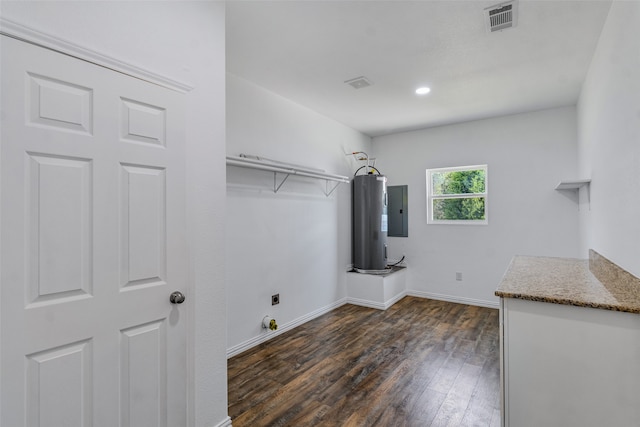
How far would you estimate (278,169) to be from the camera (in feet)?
10.6

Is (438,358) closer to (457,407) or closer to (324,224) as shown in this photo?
(457,407)

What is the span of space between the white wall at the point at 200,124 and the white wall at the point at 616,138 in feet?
7.06

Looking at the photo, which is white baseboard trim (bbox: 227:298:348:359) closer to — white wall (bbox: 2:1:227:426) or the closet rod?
white wall (bbox: 2:1:227:426)

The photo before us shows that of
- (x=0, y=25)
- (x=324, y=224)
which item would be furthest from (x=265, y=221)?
(x=0, y=25)

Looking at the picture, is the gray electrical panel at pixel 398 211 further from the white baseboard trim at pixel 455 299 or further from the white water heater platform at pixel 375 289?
the white baseboard trim at pixel 455 299

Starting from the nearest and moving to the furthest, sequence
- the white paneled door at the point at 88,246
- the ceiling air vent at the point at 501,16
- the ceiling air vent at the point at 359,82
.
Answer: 1. the white paneled door at the point at 88,246
2. the ceiling air vent at the point at 501,16
3. the ceiling air vent at the point at 359,82

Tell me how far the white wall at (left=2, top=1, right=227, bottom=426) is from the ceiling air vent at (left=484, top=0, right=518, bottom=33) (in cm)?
172

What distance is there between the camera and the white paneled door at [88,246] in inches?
48.0

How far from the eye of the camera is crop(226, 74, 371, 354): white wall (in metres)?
3.04

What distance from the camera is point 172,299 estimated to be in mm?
1667

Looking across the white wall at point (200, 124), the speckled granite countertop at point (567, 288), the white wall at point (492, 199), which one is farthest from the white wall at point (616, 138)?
the white wall at point (200, 124)

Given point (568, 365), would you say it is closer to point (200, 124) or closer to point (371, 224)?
point (200, 124)

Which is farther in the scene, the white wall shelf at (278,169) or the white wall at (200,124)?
the white wall shelf at (278,169)

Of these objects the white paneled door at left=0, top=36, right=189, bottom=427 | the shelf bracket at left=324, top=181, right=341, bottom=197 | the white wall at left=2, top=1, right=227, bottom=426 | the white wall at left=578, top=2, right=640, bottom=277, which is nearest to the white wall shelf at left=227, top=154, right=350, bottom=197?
the shelf bracket at left=324, top=181, right=341, bottom=197
